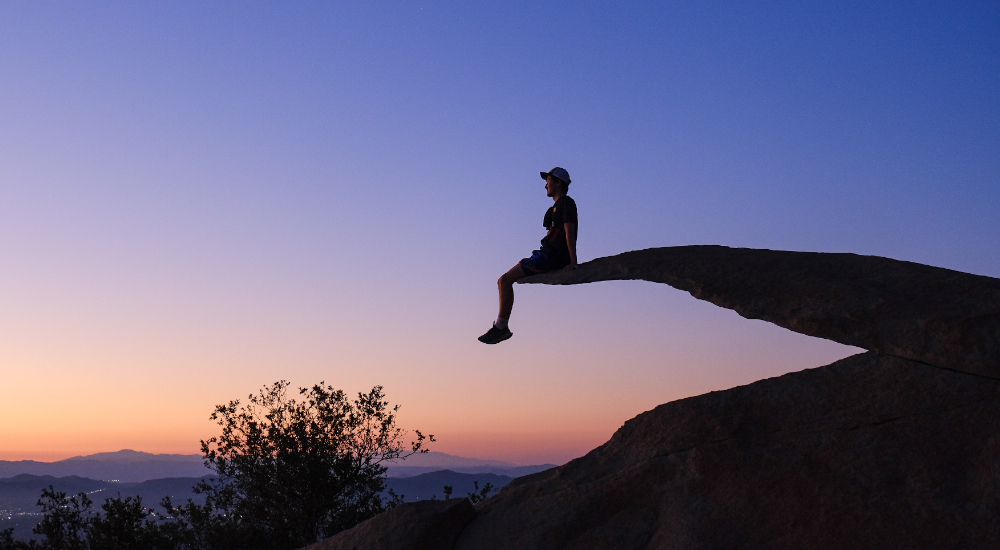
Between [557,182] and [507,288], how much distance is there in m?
1.65

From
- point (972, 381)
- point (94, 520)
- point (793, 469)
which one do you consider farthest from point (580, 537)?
point (94, 520)

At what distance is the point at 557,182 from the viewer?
11.1 metres

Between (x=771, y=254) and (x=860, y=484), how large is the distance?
2928 millimetres

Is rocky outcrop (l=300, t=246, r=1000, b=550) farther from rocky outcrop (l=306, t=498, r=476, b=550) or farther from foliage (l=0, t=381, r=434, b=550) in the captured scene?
foliage (l=0, t=381, r=434, b=550)

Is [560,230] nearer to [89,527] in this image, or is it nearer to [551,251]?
[551,251]

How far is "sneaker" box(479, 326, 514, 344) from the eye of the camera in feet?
36.8

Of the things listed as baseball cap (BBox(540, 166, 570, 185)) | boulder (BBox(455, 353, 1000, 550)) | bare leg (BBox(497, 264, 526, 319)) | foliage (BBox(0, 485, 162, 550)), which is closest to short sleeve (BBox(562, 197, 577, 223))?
baseball cap (BBox(540, 166, 570, 185))

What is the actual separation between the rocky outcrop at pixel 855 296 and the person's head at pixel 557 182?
1.72 meters

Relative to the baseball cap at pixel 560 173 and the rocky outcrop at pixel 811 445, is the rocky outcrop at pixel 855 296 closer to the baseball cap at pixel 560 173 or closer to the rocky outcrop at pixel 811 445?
the rocky outcrop at pixel 811 445

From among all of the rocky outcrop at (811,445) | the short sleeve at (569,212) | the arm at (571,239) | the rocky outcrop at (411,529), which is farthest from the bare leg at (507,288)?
the rocky outcrop at (411,529)

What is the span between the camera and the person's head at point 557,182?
36.3ft

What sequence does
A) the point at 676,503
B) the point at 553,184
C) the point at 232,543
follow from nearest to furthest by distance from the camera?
the point at 676,503
the point at 553,184
the point at 232,543

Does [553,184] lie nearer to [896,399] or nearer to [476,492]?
[896,399]

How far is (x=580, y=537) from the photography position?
859 centimetres
